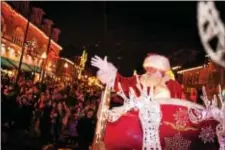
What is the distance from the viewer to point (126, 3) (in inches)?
83.7

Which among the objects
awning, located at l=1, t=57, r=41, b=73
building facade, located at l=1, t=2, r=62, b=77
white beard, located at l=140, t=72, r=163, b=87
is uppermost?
building facade, located at l=1, t=2, r=62, b=77

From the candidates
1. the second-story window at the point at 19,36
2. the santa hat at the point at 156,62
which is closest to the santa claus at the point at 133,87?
the santa hat at the point at 156,62

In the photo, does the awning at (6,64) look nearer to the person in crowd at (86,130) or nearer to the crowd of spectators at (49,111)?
the crowd of spectators at (49,111)

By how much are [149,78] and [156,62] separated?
10 cm

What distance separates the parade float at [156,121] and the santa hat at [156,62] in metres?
0.11

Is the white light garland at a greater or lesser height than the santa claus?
greater

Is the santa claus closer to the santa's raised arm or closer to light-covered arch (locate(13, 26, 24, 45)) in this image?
the santa's raised arm

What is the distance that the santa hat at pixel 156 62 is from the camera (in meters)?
2.10

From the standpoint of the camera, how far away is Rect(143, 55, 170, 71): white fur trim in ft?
6.89

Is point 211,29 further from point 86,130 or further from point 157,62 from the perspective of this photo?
point 86,130

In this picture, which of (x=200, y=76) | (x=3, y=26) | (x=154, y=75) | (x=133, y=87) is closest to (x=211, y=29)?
(x=200, y=76)

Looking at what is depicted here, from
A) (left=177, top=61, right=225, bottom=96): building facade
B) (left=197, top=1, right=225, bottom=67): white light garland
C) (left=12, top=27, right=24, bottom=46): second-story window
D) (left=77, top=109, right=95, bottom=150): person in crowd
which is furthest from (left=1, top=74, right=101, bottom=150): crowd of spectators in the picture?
(left=197, top=1, right=225, bottom=67): white light garland

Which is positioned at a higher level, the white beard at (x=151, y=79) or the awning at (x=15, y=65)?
the awning at (x=15, y=65)

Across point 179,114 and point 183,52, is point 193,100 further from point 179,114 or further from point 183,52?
point 183,52
